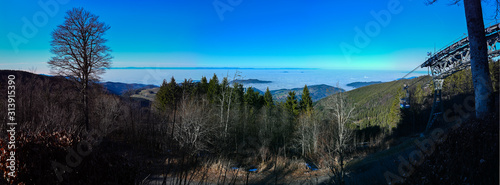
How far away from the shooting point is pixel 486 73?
5.99m

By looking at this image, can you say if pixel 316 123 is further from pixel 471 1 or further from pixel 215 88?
pixel 471 1

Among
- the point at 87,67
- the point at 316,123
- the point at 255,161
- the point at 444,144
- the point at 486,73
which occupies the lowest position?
the point at 255,161

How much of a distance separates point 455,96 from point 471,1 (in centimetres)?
2503

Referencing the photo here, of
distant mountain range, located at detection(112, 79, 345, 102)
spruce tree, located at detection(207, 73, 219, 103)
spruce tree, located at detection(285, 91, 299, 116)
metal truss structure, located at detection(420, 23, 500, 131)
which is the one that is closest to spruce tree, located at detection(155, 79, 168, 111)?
distant mountain range, located at detection(112, 79, 345, 102)

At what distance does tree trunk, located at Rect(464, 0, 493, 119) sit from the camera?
5.95m

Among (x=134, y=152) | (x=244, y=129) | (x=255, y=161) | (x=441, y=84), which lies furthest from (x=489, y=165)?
(x=244, y=129)

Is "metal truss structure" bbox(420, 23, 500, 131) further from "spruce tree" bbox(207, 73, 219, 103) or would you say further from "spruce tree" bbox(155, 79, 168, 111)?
"spruce tree" bbox(155, 79, 168, 111)

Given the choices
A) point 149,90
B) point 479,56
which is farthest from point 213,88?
point 149,90

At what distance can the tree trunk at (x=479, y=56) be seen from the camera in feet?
19.5

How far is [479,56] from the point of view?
598 cm

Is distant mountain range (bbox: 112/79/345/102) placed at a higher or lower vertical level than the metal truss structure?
lower

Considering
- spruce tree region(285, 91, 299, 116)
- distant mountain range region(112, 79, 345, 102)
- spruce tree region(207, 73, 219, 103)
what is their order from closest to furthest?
distant mountain range region(112, 79, 345, 102) < spruce tree region(207, 73, 219, 103) < spruce tree region(285, 91, 299, 116)

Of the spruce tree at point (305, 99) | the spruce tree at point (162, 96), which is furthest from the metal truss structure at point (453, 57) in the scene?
the spruce tree at point (162, 96)

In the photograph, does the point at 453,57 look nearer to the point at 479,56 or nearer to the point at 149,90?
the point at 479,56
